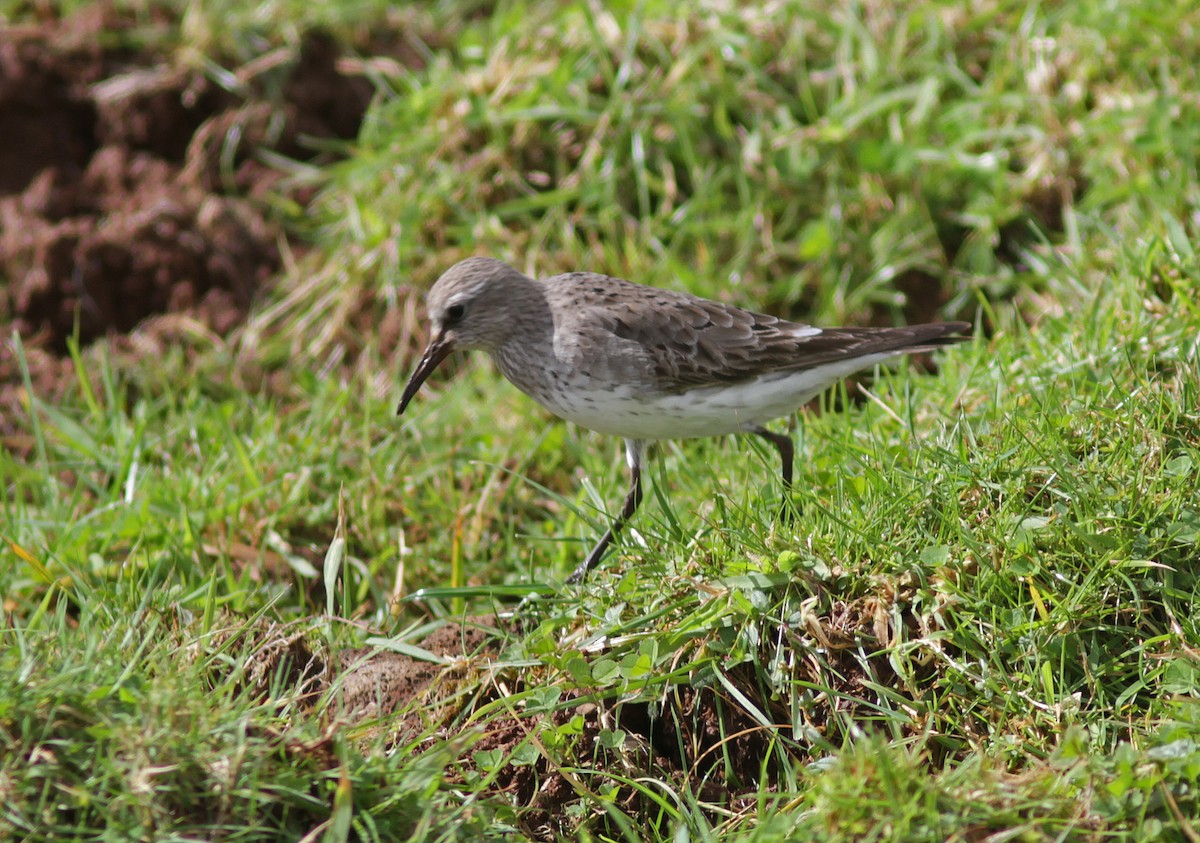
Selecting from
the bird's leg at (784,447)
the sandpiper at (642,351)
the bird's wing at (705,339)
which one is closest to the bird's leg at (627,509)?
the sandpiper at (642,351)

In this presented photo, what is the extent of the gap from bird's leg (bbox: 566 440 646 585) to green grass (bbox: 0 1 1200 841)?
94mm

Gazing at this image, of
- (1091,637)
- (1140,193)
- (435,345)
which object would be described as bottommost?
(1091,637)

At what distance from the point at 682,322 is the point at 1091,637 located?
6.77 ft

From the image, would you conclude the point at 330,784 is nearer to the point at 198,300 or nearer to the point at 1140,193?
the point at 198,300

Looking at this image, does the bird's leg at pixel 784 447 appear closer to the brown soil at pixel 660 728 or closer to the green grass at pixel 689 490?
the green grass at pixel 689 490

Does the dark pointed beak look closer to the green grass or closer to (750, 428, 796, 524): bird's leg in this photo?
the green grass

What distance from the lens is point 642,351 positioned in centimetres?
490

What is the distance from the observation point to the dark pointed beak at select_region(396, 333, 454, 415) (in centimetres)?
515

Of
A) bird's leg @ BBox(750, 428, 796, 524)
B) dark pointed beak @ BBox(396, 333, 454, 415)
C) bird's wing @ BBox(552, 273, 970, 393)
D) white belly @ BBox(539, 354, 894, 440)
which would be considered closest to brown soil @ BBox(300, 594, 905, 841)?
bird's leg @ BBox(750, 428, 796, 524)

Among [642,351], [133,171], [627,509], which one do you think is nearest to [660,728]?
[627,509]

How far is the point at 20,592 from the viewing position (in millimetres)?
4945

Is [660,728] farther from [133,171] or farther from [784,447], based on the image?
[133,171]

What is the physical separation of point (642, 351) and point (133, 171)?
4.04 m

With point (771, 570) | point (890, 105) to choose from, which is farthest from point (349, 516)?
point (890, 105)
